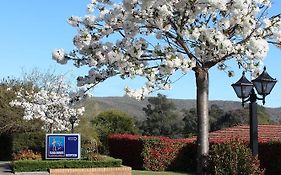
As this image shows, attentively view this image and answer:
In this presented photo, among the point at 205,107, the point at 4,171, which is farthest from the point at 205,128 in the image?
the point at 4,171

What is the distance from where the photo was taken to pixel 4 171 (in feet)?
74.5

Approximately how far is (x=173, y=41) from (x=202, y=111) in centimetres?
161

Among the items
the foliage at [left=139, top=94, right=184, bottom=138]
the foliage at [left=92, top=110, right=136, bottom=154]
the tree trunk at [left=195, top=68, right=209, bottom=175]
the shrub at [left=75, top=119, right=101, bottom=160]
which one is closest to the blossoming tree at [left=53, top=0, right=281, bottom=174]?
the tree trunk at [left=195, top=68, right=209, bottom=175]

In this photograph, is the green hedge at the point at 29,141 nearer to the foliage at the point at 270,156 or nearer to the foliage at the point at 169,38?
the foliage at the point at 270,156

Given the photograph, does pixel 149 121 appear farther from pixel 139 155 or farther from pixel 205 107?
pixel 205 107

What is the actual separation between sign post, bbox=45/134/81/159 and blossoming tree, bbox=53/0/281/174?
38.8 ft

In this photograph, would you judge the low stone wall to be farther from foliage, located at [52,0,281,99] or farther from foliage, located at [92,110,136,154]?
foliage, located at [92,110,136,154]

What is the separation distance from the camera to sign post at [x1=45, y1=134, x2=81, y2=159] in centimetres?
2384

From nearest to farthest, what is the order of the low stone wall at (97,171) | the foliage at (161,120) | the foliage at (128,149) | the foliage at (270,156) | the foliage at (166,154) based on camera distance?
the low stone wall at (97,171) → the foliage at (270,156) → the foliage at (166,154) → the foliage at (128,149) → the foliage at (161,120)

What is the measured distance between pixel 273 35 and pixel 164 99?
40112 mm

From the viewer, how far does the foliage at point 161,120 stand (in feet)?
165

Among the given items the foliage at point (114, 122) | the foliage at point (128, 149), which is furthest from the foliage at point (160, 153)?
the foliage at point (114, 122)

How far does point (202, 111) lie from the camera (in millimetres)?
12055

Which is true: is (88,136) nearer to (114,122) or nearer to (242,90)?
(114,122)
